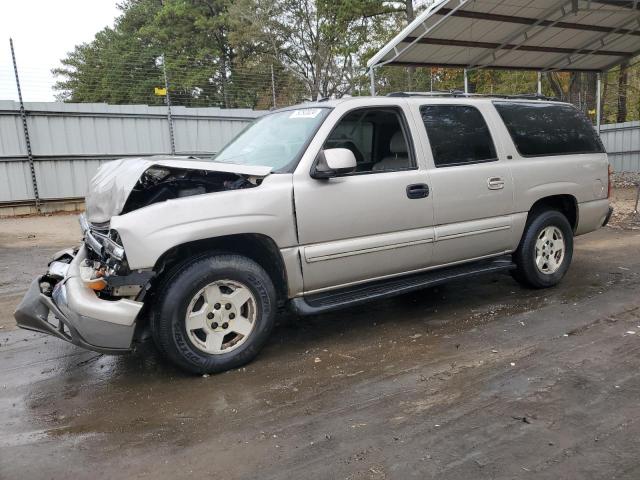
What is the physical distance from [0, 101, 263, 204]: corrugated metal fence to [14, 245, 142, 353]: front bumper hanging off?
33.4 feet

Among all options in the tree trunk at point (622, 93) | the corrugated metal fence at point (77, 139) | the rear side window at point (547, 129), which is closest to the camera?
the rear side window at point (547, 129)

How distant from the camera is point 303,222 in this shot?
3.74 metres

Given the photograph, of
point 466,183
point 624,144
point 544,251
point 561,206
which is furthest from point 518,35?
point 624,144

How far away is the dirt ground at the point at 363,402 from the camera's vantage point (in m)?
2.55

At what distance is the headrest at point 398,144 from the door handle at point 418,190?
0.37 metres

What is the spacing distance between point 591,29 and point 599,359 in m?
10.1

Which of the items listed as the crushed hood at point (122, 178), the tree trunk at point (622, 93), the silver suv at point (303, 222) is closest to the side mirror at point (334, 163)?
the silver suv at point (303, 222)

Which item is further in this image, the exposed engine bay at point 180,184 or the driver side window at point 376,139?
the driver side window at point 376,139

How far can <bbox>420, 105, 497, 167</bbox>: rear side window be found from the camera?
14.7 ft

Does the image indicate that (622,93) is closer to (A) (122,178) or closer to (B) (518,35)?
(B) (518,35)

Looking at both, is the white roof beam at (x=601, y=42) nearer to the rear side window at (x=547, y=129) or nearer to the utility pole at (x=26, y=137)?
the rear side window at (x=547, y=129)

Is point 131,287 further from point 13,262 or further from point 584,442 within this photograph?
point 13,262

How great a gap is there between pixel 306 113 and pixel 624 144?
1799 centimetres

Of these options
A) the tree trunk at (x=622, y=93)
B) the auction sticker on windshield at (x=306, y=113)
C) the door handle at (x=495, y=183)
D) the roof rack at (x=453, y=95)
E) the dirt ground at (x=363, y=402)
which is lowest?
the dirt ground at (x=363, y=402)
